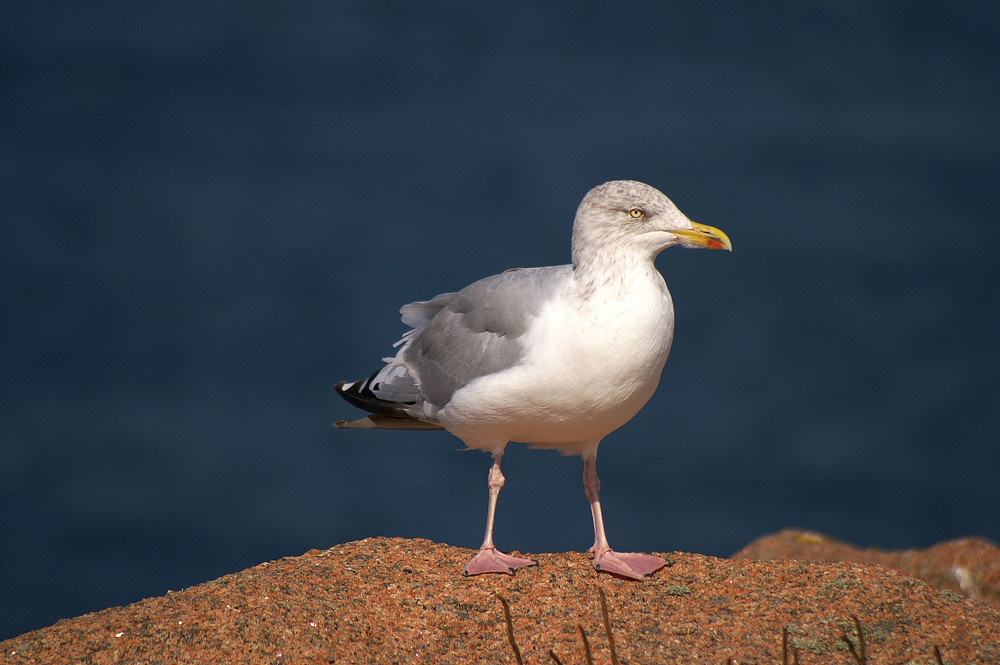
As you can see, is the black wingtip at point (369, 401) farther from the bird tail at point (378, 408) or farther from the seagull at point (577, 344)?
the seagull at point (577, 344)

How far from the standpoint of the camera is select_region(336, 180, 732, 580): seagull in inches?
193

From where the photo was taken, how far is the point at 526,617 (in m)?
4.76

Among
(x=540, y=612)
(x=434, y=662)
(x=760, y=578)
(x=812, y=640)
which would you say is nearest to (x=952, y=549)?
(x=760, y=578)

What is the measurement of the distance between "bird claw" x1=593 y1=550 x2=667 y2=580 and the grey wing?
3.79ft

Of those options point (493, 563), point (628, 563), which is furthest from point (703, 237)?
point (493, 563)

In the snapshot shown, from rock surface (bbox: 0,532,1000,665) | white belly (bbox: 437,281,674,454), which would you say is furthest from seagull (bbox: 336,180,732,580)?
rock surface (bbox: 0,532,1000,665)

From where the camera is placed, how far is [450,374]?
5.48 meters

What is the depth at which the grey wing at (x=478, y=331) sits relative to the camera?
519cm

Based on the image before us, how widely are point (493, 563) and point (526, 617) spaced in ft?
1.68

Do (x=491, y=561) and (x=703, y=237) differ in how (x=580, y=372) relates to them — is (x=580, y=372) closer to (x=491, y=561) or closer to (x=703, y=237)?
(x=703, y=237)

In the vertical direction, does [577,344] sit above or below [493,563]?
above

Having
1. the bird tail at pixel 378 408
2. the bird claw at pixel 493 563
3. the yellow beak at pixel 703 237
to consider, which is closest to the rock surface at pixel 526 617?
the bird claw at pixel 493 563

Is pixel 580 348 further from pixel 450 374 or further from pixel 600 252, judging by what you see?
pixel 450 374

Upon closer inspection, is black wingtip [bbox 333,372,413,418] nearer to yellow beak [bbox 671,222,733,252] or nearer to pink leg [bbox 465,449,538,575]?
pink leg [bbox 465,449,538,575]
